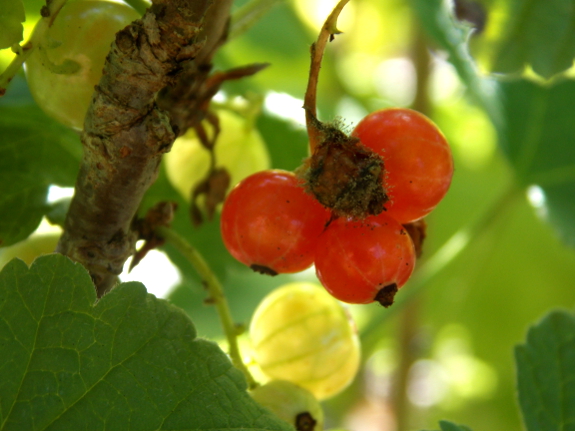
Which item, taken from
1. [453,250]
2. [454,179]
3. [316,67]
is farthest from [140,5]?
[454,179]

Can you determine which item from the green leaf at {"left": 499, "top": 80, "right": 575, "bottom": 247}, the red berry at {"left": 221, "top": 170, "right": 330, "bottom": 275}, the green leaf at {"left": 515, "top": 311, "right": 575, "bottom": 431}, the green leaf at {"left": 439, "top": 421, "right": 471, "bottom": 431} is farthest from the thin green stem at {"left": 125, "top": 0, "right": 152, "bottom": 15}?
the green leaf at {"left": 499, "top": 80, "right": 575, "bottom": 247}

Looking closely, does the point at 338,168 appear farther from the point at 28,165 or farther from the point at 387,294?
the point at 28,165

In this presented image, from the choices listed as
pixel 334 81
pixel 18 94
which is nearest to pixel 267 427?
pixel 18 94

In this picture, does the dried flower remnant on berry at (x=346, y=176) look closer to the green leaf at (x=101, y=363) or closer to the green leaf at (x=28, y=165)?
the green leaf at (x=101, y=363)

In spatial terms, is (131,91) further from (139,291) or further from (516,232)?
(516,232)

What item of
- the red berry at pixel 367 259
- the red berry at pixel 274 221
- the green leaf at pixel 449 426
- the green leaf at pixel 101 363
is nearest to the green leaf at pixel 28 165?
the green leaf at pixel 101 363

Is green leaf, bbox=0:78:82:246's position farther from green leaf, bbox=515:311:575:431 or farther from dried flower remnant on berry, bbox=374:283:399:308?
green leaf, bbox=515:311:575:431
